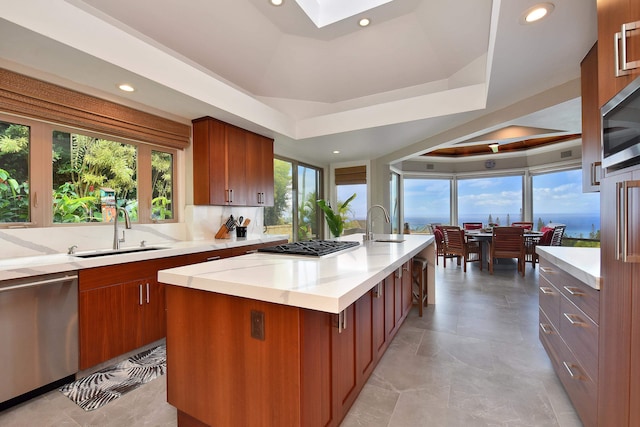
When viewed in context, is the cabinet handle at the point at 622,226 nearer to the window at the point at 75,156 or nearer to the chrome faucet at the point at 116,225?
the chrome faucet at the point at 116,225

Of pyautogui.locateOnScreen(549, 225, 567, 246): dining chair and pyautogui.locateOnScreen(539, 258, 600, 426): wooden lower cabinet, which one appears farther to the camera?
pyautogui.locateOnScreen(549, 225, 567, 246): dining chair

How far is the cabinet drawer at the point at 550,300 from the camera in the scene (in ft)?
6.33

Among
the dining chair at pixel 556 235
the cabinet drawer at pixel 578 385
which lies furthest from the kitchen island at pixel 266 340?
the dining chair at pixel 556 235

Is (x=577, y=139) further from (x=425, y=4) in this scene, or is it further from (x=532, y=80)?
(x=425, y=4)

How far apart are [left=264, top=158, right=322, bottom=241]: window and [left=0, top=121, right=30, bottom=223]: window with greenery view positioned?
→ 9.61 ft

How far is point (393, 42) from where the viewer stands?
3.48 meters

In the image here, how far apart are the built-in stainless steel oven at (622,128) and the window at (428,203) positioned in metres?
7.07

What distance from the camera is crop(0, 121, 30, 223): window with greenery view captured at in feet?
6.99

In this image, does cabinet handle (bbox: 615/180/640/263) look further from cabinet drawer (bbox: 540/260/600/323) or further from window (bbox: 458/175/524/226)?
window (bbox: 458/175/524/226)

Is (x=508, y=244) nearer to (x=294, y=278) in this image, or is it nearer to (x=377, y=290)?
(x=377, y=290)

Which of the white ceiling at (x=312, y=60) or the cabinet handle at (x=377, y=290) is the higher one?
the white ceiling at (x=312, y=60)

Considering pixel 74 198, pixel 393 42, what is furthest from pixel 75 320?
pixel 393 42

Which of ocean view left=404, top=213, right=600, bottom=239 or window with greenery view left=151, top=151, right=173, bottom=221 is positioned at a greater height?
window with greenery view left=151, top=151, right=173, bottom=221

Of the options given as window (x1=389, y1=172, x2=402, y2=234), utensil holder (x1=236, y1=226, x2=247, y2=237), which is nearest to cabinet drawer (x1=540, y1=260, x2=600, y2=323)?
utensil holder (x1=236, y1=226, x2=247, y2=237)
